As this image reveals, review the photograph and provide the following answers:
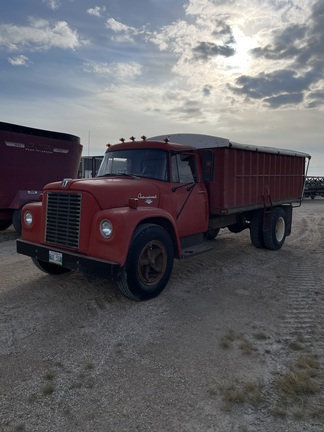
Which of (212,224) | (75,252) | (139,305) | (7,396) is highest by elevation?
(212,224)

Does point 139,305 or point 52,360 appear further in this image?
point 139,305

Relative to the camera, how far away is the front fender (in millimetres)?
4430

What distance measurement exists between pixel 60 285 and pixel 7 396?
9.08 ft

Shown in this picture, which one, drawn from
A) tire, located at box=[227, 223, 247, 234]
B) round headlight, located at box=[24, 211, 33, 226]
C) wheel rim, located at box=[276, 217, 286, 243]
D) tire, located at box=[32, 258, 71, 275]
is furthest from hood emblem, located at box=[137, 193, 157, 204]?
wheel rim, located at box=[276, 217, 286, 243]

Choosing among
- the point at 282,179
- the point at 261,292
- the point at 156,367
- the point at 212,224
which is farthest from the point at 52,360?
the point at 282,179

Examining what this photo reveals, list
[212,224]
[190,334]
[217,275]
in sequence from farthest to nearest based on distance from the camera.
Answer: [212,224] < [217,275] < [190,334]

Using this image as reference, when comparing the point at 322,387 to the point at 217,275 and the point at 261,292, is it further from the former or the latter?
the point at 217,275

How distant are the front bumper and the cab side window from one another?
2.15 metres

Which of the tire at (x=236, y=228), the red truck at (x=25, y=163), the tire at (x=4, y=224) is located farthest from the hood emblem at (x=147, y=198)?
the tire at (x=4, y=224)

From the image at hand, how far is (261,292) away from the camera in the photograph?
216 inches

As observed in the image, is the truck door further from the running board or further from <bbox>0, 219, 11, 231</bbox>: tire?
<bbox>0, 219, 11, 231</bbox>: tire

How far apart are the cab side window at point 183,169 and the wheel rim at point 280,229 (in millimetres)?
3887

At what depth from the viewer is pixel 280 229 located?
30.6 ft

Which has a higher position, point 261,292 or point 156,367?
point 261,292
